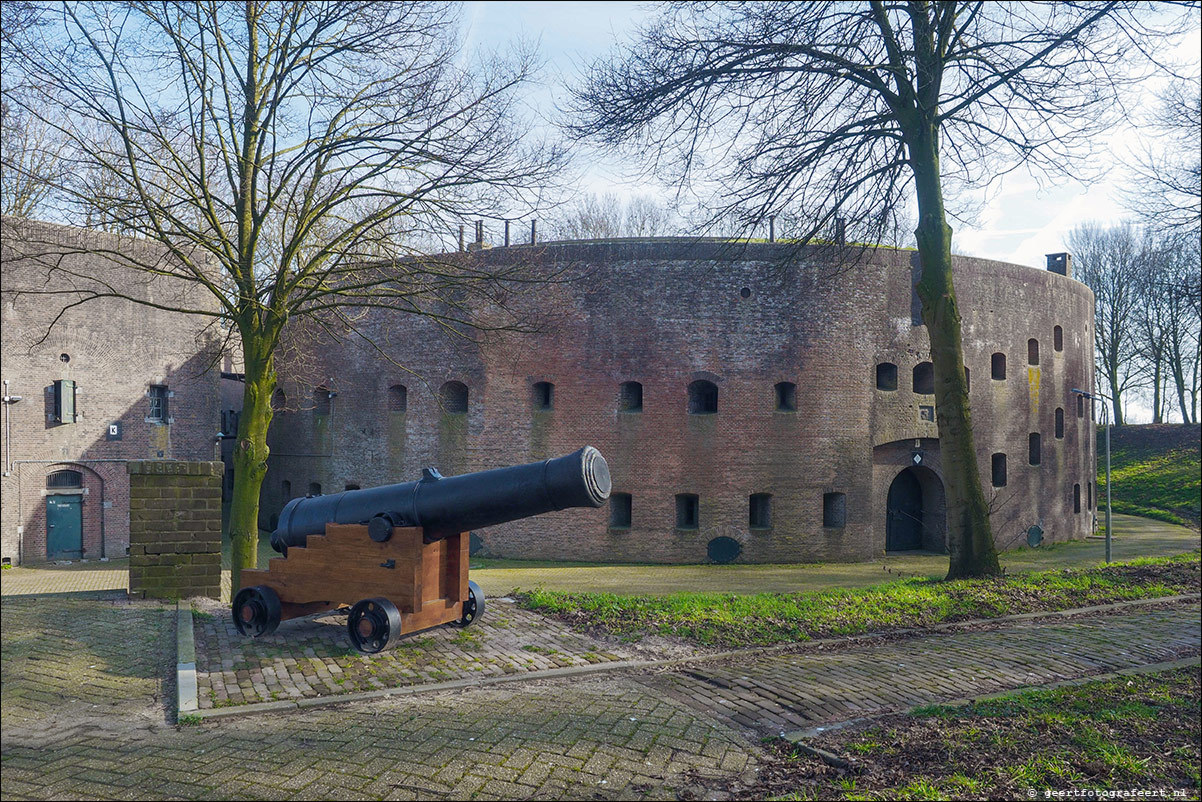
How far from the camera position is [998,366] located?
21.7 meters

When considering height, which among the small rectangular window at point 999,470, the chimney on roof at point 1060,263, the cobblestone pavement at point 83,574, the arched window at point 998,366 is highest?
the chimney on roof at point 1060,263

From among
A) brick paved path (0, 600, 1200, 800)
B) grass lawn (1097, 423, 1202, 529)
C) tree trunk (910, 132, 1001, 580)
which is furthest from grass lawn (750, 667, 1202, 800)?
grass lawn (1097, 423, 1202, 529)

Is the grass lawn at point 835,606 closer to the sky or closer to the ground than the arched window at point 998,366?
closer to the ground

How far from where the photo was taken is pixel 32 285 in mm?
17844

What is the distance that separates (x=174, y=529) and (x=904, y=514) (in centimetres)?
1672

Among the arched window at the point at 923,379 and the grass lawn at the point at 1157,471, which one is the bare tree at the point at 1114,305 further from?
the arched window at the point at 923,379

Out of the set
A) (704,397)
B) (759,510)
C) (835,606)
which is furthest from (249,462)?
(759,510)

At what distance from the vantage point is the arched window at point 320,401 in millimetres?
21750

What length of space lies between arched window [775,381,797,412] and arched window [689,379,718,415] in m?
1.37

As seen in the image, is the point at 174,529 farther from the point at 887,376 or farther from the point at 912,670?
the point at 887,376

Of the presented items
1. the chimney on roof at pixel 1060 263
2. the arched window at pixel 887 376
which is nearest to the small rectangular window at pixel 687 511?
the arched window at pixel 887 376

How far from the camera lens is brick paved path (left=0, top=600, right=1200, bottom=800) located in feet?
13.2

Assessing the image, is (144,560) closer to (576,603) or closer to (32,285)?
(576,603)

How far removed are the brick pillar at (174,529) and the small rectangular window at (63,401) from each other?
11.9 meters
